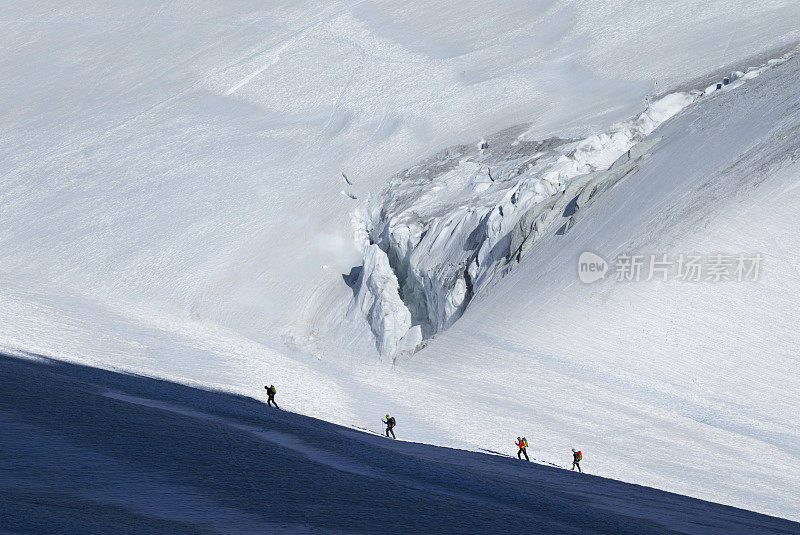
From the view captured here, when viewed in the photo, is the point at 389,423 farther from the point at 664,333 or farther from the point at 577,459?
the point at 664,333

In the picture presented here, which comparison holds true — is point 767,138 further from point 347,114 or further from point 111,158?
point 111,158

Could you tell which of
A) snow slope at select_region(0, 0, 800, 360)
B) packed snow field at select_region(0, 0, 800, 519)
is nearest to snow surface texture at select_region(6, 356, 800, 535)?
packed snow field at select_region(0, 0, 800, 519)

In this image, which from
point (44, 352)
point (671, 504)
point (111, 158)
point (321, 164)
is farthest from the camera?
point (111, 158)

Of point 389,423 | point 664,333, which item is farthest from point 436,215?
point 389,423

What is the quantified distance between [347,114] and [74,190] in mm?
17765

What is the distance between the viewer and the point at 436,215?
48250 millimetres

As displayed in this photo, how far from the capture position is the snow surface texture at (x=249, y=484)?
13000 millimetres

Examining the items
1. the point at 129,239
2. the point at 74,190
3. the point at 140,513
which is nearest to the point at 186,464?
the point at 140,513

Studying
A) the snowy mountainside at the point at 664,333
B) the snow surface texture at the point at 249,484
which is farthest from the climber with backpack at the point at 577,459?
the snow surface texture at the point at 249,484

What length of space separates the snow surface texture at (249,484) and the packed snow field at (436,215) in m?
8.16

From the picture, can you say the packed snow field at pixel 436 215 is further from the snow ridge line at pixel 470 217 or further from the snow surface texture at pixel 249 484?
the snow surface texture at pixel 249 484

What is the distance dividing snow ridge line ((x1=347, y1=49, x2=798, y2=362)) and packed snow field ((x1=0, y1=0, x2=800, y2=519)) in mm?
154

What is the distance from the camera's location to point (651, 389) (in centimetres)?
3372

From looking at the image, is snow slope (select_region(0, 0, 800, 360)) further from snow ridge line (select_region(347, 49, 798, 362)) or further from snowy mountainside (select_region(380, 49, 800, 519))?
snowy mountainside (select_region(380, 49, 800, 519))
